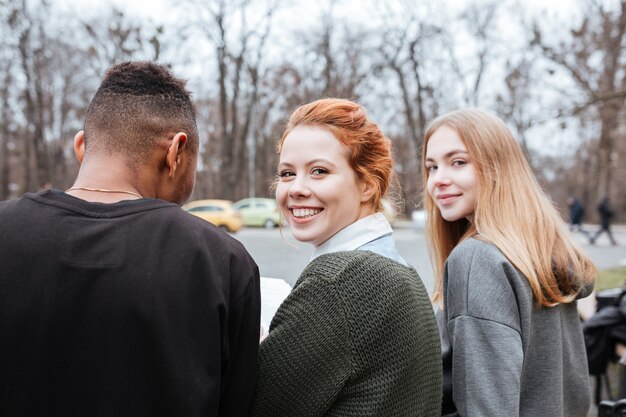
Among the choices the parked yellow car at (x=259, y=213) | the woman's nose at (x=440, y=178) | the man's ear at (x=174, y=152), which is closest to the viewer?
the man's ear at (x=174, y=152)

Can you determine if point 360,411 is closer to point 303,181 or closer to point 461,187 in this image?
point 303,181

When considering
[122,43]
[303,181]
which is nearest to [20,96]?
[122,43]

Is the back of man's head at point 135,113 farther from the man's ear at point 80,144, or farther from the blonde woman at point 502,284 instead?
the blonde woman at point 502,284

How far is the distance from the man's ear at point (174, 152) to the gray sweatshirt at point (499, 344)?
0.99m

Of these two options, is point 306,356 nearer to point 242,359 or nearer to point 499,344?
point 242,359

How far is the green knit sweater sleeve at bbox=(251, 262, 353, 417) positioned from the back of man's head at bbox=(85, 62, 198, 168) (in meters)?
0.57

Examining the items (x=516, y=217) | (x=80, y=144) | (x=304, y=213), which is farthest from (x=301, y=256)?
(x=80, y=144)

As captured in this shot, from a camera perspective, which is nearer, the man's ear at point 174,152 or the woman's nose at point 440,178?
the man's ear at point 174,152

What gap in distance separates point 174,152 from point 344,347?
2.30 ft

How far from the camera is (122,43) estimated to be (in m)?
23.0

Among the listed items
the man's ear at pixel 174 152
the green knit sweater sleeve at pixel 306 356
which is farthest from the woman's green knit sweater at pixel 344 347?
the man's ear at pixel 174 152

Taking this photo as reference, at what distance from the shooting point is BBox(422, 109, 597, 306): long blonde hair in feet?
6.06

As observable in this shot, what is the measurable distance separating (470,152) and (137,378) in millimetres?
1441

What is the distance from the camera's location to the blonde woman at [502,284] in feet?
5.55
